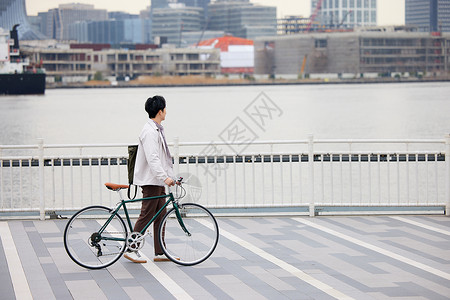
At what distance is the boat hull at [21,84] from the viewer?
447ft

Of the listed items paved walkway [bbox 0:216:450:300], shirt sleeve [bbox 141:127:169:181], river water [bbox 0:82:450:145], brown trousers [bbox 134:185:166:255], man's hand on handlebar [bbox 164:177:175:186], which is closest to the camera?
paved walkway [bbox 0:216:450:300]

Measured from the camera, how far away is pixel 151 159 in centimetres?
866

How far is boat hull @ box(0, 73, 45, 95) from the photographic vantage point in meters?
136

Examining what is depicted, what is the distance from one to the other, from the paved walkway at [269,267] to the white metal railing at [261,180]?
854 mm

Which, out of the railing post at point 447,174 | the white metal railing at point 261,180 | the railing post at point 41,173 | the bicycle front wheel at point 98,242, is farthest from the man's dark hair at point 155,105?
the railing post at point 447,174

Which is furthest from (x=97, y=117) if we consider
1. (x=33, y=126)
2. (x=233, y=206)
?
(x=233, y=206)

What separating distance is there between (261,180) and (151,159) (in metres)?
20.1

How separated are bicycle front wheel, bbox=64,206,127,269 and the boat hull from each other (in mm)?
129625

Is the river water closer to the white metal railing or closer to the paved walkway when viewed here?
the white metal railing

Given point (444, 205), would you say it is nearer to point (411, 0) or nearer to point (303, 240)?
point (303, 240)

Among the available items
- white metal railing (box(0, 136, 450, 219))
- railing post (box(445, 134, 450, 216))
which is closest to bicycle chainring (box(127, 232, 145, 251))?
white metal railing (box(0, 136, 450, 219))

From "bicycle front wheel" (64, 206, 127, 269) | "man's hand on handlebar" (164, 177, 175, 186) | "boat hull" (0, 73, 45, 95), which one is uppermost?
"boat hull" (0, 73, 45, 95)

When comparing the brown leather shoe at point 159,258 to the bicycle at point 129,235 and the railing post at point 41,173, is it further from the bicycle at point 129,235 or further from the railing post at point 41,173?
the railing post at point 41,173

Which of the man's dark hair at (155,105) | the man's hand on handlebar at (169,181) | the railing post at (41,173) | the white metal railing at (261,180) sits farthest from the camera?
the white metal railing at (261,180)
